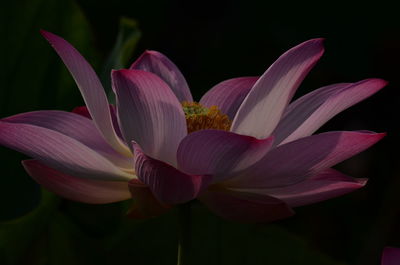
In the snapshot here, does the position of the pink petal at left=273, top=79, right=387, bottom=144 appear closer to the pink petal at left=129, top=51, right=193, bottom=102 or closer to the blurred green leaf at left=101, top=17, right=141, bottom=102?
the pink petal at left=129, top=51, right=193, bottom=102

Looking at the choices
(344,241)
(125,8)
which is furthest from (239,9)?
(344,241)

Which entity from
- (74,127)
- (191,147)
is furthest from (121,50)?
(191,147)

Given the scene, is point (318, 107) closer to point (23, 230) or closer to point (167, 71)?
point (167, 71)

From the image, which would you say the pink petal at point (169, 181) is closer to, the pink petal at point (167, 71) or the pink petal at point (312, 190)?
the pink petal at point (312, 190)


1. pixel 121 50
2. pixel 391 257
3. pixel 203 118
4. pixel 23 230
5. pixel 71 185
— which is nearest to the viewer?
pixel 391 257

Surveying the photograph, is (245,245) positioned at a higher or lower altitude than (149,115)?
lower

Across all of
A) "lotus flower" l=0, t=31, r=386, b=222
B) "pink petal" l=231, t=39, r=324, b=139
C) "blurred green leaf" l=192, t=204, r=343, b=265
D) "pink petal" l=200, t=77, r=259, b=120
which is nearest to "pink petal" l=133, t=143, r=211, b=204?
"lotus flower" l=0, t=31, r=386, b=222

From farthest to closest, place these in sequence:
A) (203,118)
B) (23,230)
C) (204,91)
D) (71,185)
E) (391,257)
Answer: (204,91) → (23,230) → (203,118) → (71,185) → (391,257)
